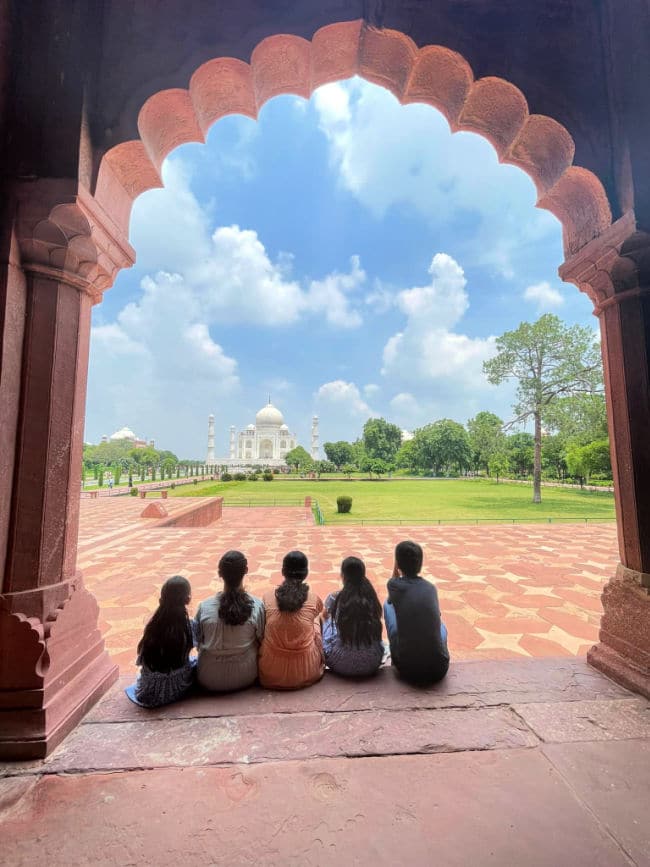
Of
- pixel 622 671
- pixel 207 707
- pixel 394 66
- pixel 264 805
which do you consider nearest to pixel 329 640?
pixel 207 707

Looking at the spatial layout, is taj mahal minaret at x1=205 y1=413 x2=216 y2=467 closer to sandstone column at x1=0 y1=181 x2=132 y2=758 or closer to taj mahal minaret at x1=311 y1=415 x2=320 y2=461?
taj mahal minaret at x1=311 y1=415 x2=320 y2=461

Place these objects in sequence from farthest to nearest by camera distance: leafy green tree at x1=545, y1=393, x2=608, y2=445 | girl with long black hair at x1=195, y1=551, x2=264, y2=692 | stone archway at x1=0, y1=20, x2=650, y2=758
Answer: leafy green tree at x1=545, y1=393, x2=608, y2=445 → girl with long black hair at x1=195, y1=551, x2=264, y2=692 → stone archway at x1=0, y1=20, x2=650, y2=758

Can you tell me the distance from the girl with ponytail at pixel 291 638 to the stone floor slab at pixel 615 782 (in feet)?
3.80

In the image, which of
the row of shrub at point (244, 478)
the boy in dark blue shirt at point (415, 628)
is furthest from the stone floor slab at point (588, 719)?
the row of shrub at point (244, 478)

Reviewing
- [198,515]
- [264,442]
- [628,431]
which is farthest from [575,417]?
[264,442]

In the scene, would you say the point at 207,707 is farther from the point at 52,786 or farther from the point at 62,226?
the point at 62,226

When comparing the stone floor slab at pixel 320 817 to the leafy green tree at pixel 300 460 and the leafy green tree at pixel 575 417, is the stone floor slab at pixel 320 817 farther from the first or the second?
the leafy green tree at pixel 300 460

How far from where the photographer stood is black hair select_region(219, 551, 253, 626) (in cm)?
215

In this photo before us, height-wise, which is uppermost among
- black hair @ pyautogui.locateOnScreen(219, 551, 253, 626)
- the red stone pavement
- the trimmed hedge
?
black hair @ pyautogui.locateOnScreen(219, 551, 253, 626)

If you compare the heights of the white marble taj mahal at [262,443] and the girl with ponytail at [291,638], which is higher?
the white marble taj mahal at [262,443]

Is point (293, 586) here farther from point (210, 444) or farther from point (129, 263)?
point (210, 444)

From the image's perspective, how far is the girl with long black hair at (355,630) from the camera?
226cm

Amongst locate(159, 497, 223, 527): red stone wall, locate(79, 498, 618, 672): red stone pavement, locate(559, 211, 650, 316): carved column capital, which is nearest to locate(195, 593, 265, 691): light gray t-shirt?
locate(79, 498, 618, 672): red stone pavement

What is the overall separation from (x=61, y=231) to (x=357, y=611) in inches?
104
